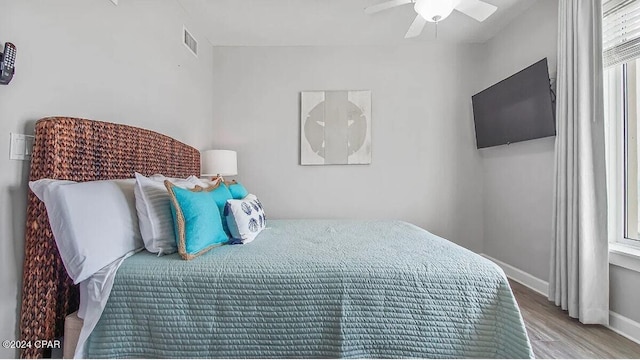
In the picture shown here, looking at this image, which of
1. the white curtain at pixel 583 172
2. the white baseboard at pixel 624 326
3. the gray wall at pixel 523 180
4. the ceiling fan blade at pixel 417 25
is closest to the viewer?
the white baseboard at pixel 624 326

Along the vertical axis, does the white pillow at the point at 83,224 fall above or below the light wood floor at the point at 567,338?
above

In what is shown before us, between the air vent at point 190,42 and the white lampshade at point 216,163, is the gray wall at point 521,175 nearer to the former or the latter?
the white lampshade at point 216,163

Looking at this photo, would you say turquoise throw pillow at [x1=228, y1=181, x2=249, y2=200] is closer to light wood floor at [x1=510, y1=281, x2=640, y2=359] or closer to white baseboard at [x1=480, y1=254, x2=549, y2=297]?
light wood floor at [x1=510, y1=281, x2=640, y2=359]

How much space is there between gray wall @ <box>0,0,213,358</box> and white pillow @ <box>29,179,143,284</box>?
28 cm

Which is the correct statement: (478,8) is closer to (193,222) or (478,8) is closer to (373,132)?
(373,132)

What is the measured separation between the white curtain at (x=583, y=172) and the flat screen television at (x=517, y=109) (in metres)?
0.19

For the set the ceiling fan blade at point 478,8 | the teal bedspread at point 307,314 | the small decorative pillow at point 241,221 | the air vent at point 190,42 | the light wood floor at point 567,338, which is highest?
the air vent at point 190,42

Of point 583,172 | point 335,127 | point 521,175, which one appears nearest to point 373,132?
point 335,127

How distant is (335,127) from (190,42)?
1826mm

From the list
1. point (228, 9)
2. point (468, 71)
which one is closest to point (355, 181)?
point (468, 71)

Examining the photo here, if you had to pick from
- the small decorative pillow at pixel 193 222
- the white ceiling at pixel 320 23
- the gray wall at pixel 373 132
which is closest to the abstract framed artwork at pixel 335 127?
the gray wall at pixel 373 132

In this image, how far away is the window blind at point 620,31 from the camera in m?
1.85

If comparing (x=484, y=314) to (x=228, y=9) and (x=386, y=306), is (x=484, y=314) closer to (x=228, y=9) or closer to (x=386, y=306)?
(x=386, y=306)

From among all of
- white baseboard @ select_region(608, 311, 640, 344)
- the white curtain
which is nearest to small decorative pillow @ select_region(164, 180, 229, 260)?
the white curtain
